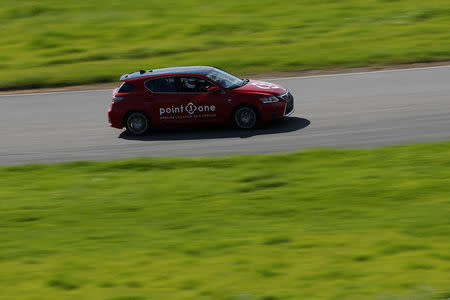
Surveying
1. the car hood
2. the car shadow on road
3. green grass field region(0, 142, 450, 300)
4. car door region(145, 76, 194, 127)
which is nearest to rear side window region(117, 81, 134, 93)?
car door region(145, 76, 194, 127)

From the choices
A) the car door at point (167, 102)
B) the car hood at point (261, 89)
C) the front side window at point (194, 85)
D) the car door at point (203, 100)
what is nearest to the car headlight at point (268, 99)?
the car hood at point (261, 89)

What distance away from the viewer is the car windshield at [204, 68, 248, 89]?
16650 millimetres

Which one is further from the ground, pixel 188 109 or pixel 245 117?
pixel 188 109

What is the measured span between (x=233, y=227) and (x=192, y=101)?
685cm

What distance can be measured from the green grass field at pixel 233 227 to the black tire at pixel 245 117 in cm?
263

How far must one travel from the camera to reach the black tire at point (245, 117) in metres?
16.3

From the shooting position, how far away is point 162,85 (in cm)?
1681

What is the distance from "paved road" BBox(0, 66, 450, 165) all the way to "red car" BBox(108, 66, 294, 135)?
13.4 inches

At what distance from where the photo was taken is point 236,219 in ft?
34.3

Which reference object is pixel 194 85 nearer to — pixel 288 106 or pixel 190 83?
pixel 190 83

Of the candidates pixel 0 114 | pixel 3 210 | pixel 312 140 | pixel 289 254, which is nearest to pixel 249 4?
pixel 0 114

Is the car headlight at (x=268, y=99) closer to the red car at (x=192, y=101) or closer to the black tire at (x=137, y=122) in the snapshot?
the red car at (x=192, y=101)

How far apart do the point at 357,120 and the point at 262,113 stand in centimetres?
216

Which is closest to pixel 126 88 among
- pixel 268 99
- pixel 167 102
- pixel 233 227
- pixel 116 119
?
pixel 116 119
